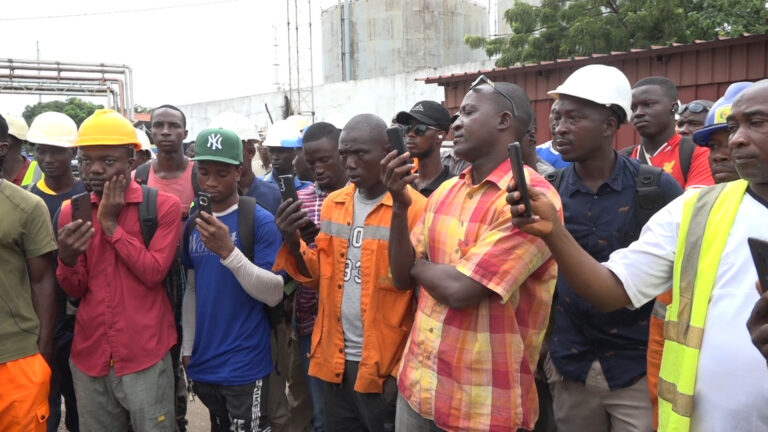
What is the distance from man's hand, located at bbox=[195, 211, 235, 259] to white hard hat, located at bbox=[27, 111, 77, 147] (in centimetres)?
178

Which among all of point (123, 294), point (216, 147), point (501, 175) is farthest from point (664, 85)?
point (123, 294)

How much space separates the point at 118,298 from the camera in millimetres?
3514

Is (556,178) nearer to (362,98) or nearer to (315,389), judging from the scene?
(315,389)

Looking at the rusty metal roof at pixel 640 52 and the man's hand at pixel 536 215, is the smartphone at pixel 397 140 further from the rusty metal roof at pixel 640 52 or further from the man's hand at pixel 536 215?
the rusty metal roof at pixel 640 52

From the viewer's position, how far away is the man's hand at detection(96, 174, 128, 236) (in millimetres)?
3453

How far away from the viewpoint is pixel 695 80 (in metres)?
10.1

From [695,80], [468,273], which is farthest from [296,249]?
[695,80]

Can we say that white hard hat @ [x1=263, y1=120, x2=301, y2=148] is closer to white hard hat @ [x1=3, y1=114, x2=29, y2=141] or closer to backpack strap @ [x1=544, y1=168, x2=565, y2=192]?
white hard hat @ [x1=3, y1=114, x2=29, y2=141]

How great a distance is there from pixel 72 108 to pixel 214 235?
119 ft

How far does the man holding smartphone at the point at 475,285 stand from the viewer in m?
2.53

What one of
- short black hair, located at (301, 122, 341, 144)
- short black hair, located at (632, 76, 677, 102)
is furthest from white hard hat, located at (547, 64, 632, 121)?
short black hair, located at (632, 76, 677, 102)

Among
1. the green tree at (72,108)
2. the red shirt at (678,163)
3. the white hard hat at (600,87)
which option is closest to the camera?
the white hard hat at (600,87)

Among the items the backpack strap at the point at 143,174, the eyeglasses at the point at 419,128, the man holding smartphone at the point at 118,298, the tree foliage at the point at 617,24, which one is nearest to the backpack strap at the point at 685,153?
the eyeglasses at the point at 419,128

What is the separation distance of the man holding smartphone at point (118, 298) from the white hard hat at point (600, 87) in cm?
233
